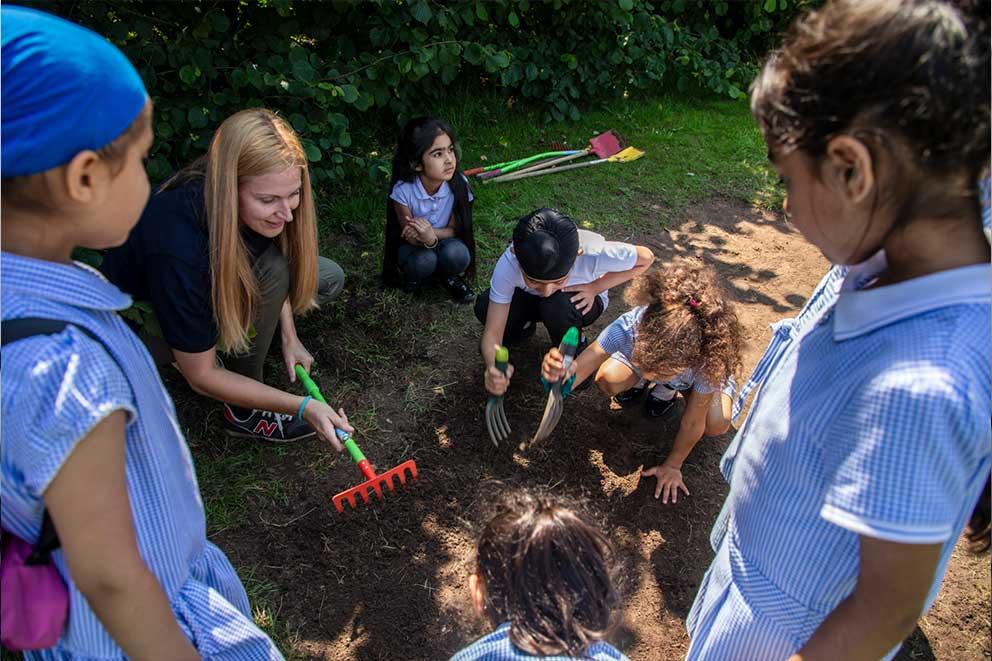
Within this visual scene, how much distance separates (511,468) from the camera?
2.93 metres

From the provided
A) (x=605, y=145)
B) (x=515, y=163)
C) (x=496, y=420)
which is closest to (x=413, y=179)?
(x=515, y=163)

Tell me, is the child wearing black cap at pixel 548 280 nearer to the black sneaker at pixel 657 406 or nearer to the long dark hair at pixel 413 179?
the black sneaker at pixel 657 406

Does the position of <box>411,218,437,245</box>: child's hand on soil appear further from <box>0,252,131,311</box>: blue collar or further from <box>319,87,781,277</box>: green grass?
<box>0,252,131,311</box>: blue collar

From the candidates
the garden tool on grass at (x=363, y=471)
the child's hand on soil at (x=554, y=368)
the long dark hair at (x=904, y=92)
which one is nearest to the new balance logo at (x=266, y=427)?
the garden tool on grass at (x=363, y=471)

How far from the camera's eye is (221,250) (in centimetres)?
234

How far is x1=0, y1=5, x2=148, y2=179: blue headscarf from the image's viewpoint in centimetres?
92

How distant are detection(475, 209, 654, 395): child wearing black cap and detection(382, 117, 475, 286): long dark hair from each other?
596mm

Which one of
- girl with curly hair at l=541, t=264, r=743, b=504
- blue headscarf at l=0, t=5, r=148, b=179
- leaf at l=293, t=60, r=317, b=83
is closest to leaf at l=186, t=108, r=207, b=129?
leaf at l=293, t=60, r=317, b=83

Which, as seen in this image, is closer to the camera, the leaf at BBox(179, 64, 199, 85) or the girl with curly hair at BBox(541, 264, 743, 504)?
the girl with curly hair at BBox(541, 264, 743, 504)

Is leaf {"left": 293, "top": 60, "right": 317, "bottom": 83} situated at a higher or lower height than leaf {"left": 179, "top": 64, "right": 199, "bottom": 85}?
higher

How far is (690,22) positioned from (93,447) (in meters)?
6.62

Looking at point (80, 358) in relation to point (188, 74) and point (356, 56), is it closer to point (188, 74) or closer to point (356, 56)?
point (188, 74)

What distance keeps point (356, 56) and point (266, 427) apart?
91.6 inches

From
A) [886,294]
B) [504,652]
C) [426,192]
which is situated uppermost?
[886,294]
